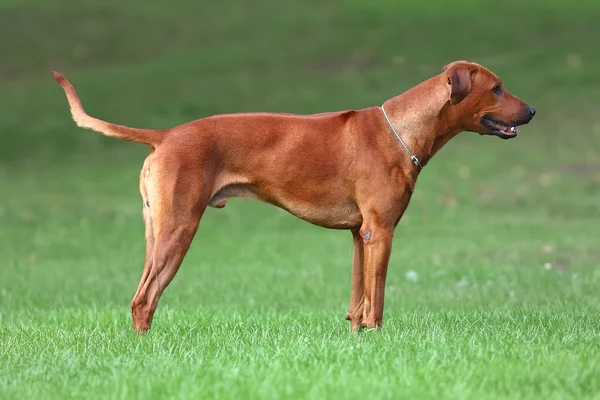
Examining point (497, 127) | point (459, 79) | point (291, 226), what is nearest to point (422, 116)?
point (459, 79)

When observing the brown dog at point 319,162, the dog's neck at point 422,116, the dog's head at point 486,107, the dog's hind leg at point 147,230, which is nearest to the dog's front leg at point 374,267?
the brown dog at point 319,162

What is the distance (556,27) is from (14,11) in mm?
15563

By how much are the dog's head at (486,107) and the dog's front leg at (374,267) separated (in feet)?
3.27

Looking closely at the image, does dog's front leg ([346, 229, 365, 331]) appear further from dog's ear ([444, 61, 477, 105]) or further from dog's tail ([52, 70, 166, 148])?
dog's tail ([52, 70, 166, 148])

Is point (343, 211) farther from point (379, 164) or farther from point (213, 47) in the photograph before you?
point (213, 47)

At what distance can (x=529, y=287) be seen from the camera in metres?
11.2

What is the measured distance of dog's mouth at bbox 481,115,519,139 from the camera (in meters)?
7.59

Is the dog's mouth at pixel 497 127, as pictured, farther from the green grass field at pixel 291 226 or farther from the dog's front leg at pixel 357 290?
the green grass field at pixel 291 226

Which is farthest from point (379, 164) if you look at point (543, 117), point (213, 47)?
point (213, 47)

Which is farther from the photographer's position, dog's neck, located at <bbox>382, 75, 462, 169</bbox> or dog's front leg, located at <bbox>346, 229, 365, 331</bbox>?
dog's front leg, located at <bbox>346, 229, 365, 331</bbox>

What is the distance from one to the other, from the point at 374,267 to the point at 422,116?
1120 mm

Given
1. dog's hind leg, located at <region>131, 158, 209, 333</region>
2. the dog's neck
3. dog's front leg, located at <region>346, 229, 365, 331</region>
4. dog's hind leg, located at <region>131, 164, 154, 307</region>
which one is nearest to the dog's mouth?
the dog's neck

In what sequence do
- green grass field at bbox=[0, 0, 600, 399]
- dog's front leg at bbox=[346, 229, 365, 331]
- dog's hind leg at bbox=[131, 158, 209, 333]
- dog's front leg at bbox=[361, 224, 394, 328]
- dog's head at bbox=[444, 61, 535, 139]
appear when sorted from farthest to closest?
dog's front leg at bbox=[346, 229, 365, 331] → dog's head at bbox=[444, 61, 535, 139] → dog's front leg at bbox=[361, 224, 394, 328] → dog's hind leg at bbox=[131, 158, 209, 333] → green grass field at bbox=[0, 0, 600, 399]

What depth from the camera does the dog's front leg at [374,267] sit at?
7.29m
